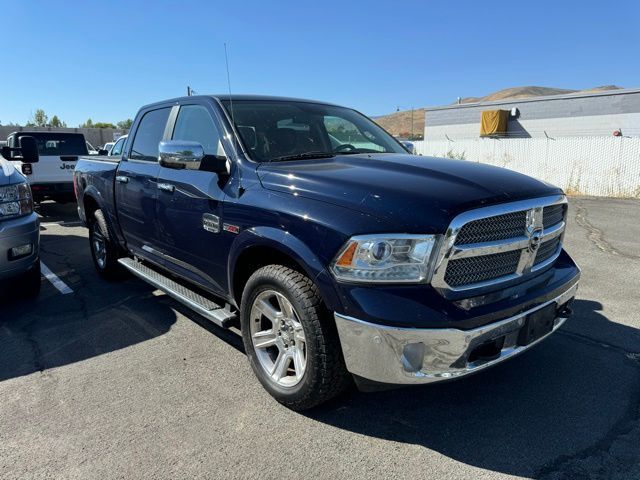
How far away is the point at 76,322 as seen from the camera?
173 inches

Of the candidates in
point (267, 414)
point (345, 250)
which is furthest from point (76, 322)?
point (345, 250)

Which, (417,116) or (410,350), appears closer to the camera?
(410,350)

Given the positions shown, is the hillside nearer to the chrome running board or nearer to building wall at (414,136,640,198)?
building wall at (414,136,640,198)

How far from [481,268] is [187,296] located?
227 cm

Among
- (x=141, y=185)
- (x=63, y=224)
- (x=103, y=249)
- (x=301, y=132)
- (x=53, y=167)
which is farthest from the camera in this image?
(x=53, y=167)

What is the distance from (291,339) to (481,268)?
1.18 m

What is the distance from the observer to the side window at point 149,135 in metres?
4.32

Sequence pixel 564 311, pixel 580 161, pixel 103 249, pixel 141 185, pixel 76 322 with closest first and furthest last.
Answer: pixel 564 311 < pixel 141 185 < pixel 76 322 < pixel 103 249 < pixel 580 161

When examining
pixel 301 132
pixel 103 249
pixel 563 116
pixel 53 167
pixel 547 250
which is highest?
pixel 563 116

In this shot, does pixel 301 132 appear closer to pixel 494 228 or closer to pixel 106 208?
pixel 494 228

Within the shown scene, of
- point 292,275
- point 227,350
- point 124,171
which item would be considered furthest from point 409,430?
point 124,171

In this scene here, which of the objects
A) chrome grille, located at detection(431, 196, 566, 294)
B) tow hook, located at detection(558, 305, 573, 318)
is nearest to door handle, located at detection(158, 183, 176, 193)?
chrome grille, located at detection(431, 196, 566, 294)

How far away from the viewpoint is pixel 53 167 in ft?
34.6

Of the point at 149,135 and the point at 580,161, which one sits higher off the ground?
the point at 149,135
